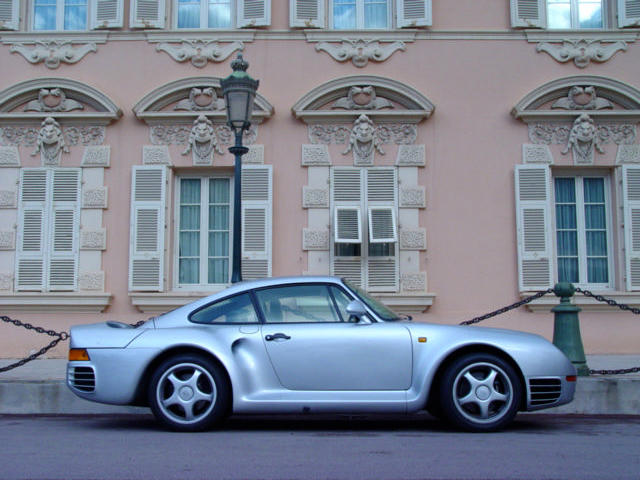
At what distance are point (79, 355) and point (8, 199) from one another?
6058 mm

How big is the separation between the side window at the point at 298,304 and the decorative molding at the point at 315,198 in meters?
5.08

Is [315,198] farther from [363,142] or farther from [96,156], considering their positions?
[96,156]

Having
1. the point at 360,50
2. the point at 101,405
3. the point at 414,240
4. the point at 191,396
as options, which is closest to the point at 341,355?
the point at 191,396

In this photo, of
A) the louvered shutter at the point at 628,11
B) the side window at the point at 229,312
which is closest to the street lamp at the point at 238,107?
the side window at the point at 229,312

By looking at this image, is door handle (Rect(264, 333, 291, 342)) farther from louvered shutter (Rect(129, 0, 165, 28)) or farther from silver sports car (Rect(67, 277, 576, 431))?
louvered shutter (Rect(129, 0, 165, 28))

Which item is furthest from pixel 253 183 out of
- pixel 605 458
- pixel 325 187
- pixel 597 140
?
pixel 605 458

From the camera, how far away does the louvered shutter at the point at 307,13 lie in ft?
39.0

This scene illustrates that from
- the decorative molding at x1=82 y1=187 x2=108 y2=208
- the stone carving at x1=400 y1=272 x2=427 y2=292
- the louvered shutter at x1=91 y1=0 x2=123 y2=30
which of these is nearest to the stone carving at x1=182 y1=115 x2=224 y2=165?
the decorative molding at x1=82 y1=187 x2=108 y2=208

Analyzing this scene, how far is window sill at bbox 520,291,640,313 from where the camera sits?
11094 mm

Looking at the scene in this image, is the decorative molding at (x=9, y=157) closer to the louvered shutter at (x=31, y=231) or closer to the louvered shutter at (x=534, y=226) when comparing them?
the louvered shutter at (x=31, y=231)

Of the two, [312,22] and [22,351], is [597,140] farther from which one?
[22,351]

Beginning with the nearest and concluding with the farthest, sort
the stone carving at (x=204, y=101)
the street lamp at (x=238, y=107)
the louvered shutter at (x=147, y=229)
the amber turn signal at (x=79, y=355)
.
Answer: the amber turn signal at (x=79, y=355) < the street lamp at (x=238, y=107) < the louvered shutter at (x=147, y=229) < the stone carving at (x=204, y=101)

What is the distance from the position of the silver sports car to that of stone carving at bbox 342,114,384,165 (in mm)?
5491

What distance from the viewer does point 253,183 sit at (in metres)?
11.5
